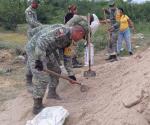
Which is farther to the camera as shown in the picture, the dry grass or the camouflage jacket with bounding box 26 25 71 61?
the dry grass

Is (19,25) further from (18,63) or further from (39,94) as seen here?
(39,94)

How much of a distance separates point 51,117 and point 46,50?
98cm

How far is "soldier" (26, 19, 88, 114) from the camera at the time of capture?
6.61 m

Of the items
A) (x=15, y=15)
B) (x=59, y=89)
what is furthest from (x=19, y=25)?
(x=59, y=89)

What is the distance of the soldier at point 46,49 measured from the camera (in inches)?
260

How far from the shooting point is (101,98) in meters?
6.93

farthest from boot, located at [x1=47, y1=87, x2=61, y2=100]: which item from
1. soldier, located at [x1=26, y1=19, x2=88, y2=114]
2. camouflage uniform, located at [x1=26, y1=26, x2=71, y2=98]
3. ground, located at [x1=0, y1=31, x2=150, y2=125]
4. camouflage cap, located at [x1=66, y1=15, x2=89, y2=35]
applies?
camouflage cap, located at [x1=66, y1=15, x2=89, y2=35]

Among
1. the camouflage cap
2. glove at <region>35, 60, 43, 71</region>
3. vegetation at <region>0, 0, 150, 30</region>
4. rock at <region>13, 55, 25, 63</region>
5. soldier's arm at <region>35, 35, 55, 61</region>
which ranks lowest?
rock at <region>13, 55, 25, 63</region>

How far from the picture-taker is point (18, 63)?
1281 cm

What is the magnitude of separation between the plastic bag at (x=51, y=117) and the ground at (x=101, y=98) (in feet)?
0.56

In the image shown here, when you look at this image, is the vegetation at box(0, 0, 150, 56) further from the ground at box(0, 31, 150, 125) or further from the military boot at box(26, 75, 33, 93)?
the military boot at box(26, 75, 33, 93)

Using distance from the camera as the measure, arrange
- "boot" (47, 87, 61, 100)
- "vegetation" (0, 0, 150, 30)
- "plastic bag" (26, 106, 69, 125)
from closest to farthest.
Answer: "plastic bag" (26, 106, 69, 125) < "boot" (47, 87, 61, 100) < "vegetation" (0, 0, 150, 30)

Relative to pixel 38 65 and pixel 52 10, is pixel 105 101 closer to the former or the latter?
pixel 38 65

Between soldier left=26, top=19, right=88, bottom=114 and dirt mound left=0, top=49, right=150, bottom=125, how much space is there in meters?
0.53
